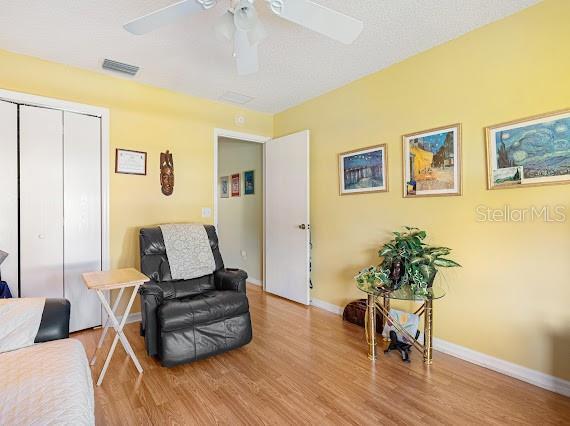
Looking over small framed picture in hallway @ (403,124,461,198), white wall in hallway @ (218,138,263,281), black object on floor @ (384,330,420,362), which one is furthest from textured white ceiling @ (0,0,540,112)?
black object on floor @ (384,330,420,362)

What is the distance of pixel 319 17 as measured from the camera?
1555 mm

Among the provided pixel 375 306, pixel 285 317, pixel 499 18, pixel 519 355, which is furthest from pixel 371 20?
pixel 285 317

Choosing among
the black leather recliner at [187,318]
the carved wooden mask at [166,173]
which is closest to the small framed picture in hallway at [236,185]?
the carved wooden mask at [166,173]

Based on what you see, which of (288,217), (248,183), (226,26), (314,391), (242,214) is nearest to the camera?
(226,26)

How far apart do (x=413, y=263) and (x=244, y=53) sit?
1.83 metres

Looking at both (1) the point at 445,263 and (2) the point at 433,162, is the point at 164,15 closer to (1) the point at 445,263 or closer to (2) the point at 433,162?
(2) the point at 433,162

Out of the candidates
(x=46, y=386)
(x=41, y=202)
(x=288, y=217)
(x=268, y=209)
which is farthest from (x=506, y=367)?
(x=41, y=202)

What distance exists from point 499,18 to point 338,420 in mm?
2733

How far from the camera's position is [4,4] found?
1.89 meters

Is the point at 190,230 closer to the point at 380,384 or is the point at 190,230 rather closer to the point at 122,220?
the point at 122,220

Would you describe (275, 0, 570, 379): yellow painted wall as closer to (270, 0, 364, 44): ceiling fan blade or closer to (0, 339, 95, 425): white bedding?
(270, 0, 364, 44): ceiling fan blade

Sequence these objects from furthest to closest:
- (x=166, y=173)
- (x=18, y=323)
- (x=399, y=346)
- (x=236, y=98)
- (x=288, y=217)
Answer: (x=288, y=217), (x=236, y=98), (x=166, y=173), (x=399, y=346), (x=18, y=323)

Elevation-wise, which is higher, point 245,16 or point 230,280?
point 245,16

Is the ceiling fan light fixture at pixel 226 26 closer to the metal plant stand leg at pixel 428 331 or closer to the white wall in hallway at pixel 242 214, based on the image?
the metal plant stand leg at pixel 428 331
